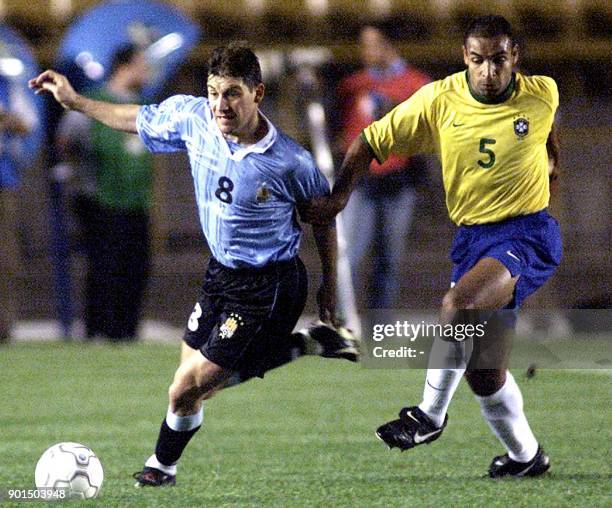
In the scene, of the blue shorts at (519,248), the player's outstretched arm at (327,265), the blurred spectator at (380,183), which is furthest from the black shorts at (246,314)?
the blurred spectator at (380,183)

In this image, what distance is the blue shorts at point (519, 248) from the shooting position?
598 centimetres

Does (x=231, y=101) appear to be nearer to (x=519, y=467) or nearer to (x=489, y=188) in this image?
(x=489, y=188)

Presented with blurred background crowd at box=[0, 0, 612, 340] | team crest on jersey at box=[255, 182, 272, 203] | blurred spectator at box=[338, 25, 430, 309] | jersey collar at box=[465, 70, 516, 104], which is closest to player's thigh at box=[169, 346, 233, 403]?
team crest on jersey at box=[255, 182, 272, 203]

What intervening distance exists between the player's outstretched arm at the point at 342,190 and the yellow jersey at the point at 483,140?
6cm

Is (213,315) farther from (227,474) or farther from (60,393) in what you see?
(60,393)

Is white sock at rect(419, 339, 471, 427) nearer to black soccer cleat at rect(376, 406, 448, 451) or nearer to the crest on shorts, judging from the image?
black soccer cleat at rect(376, 406, 448, 451)

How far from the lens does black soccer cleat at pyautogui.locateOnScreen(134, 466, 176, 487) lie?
5.91 metres

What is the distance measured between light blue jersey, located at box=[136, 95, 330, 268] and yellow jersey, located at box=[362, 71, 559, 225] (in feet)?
1.53

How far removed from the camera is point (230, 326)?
5824 millimetres

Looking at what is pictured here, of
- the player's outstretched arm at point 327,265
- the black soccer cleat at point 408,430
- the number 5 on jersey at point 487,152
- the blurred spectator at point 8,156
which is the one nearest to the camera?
the black soccer cleat at point 408,430

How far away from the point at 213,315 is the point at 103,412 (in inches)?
104

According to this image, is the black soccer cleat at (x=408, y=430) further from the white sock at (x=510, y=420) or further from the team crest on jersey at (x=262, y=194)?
the team crest on jersey at (x=262, y=194)

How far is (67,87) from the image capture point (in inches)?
242

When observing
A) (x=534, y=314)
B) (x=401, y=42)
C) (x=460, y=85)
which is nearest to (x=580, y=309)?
(x=534, y=314)
